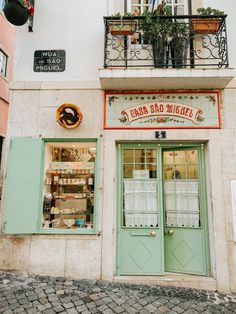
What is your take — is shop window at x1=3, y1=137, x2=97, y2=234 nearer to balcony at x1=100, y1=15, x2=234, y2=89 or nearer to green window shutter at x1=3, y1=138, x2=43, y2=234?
green window shutter at x1=3, y1=138, x2=43, y2=234

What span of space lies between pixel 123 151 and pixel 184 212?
1.91 metres

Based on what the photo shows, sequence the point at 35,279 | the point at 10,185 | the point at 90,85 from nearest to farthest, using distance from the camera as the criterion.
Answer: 1. the point at 35,279
2. the point at 10,185
3. the point at 90,85

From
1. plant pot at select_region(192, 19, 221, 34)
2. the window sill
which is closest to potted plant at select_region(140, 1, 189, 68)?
plant pot at select_region(192, 19, 221, 34)

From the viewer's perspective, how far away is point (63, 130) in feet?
18.2

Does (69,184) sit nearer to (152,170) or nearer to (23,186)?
(23,186)

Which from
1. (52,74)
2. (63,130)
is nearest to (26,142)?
(63,130)

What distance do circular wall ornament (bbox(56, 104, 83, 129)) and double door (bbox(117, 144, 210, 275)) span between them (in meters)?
1.13

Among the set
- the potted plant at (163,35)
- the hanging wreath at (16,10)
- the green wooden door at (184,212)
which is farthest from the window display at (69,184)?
the hanging wreath at (16,10)

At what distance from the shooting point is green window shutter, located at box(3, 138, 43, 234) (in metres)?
5.12

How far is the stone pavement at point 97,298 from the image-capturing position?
13.2 feet

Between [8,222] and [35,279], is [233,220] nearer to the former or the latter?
[35,279]

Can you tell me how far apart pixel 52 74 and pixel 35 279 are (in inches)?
178

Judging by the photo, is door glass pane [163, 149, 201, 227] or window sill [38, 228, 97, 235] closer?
window sill [38, 228, 97, 235]

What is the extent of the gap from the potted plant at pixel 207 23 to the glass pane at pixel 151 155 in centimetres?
282
